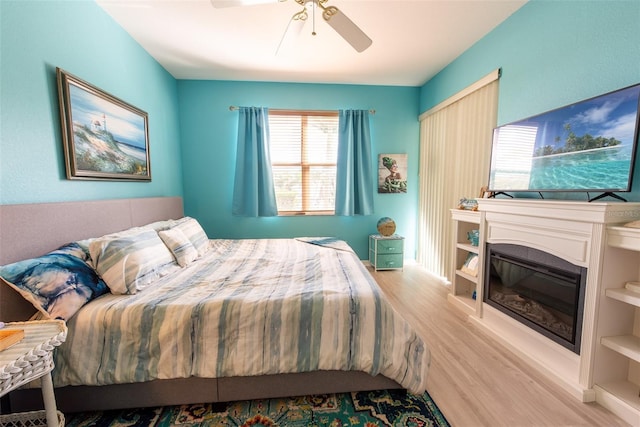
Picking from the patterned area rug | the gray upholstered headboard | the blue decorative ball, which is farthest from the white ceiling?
the patterned area rug

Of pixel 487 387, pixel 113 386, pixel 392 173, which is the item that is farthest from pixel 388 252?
pixel 113 386

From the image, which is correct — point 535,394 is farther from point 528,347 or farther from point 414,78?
point 414,78

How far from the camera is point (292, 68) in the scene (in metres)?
3.28

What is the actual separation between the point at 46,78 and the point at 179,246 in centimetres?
136

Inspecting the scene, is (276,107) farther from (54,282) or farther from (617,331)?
(617,331)

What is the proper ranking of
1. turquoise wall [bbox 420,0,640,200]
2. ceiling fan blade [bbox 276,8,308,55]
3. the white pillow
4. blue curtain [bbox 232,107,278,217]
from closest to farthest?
turquoise wall [bbox 420,0,640,200] → the white pillow → ceiling fan blade [bbox 276,8,308,55] → blue curtain [bbox 232,107,278,217]

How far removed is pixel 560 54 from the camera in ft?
6.17

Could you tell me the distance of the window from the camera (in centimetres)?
382

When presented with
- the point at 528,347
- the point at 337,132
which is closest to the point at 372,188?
the point at 337,132

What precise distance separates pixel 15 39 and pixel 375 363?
267 centimetres

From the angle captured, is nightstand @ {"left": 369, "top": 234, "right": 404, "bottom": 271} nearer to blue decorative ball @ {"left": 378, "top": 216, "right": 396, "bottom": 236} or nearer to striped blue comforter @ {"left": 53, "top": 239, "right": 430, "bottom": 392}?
blue decorative ball @ {"left": 378, "top": 216, "right": 396, "bottom": 236}

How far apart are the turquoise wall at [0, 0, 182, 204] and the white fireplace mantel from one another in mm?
3180

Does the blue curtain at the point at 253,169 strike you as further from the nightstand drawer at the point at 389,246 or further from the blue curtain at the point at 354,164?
the nightstand drawer at the point at 389,246

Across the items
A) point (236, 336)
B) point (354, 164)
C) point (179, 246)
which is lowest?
point (236, 336)
